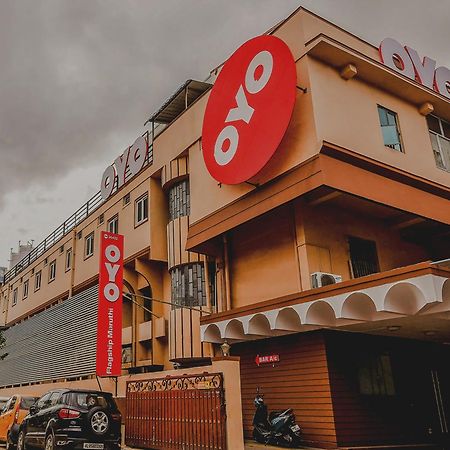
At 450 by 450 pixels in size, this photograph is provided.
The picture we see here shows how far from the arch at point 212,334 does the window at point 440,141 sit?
8.70 metres

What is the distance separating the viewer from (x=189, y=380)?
36.3 ft

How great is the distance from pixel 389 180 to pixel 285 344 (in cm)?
503

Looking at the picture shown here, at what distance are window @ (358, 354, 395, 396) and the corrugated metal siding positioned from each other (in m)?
11.6

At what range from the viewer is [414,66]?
16.4 m

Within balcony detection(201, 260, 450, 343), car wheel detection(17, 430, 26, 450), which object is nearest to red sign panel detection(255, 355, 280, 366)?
balcony detection(201, 260, 450, 343)

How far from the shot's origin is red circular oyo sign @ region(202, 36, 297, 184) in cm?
1268

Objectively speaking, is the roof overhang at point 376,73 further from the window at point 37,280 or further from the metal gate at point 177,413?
the window at point 37,280

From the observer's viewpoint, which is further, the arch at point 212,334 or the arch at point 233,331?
the arch at point 212,334

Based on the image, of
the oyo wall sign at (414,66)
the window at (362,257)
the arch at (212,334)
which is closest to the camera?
the window at (362,257)

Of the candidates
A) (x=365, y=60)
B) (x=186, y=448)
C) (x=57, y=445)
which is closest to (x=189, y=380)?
(x=186, y=448)

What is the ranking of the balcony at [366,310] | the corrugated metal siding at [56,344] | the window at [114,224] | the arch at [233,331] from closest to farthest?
the balcony at [366,310], the arch at [233,331], the corrugated metal siding at [56,344], the window at [114,224]

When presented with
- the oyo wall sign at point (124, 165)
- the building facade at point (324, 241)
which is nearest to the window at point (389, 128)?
the building facade at point (324, 241)

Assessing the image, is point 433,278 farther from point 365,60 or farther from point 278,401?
point 365,60

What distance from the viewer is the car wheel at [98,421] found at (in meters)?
10.8
